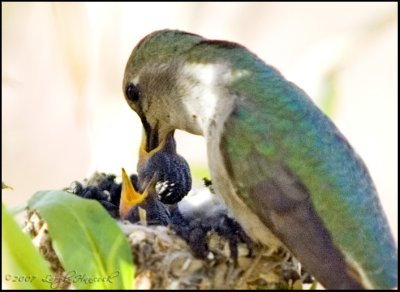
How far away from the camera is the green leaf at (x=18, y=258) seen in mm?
2256

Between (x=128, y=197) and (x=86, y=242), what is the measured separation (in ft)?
2.85

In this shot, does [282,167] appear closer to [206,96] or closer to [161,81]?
[206,96]

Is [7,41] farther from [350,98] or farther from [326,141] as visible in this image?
[326,141]

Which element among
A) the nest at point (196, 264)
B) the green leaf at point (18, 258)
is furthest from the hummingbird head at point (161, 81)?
the green leaf at point (18, 258)

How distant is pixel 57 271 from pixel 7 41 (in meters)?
2.93

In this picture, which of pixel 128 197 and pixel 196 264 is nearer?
pixel 196 264

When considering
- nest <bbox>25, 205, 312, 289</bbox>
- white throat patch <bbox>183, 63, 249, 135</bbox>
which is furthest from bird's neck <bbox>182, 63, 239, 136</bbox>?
nest <bbox>25, 205, 312, 289</bbox>

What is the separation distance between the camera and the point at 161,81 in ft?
11.0

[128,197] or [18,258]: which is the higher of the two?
[18,258]

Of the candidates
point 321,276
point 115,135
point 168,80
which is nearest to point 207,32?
point 115,135

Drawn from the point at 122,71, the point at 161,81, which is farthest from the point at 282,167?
the point at 122,71

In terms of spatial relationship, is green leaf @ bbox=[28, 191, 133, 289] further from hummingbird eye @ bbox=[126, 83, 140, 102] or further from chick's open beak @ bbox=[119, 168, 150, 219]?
hummingbird eye @ bbox=[126, 83, 140, 102]

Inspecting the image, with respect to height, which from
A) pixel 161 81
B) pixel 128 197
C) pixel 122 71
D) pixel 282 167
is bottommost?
pixel 128 197

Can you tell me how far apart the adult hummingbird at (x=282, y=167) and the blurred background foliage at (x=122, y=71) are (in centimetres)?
125
